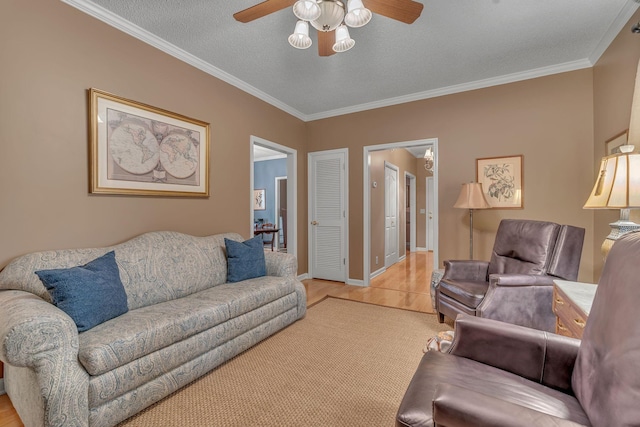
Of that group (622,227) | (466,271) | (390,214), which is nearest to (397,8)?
(622,227)

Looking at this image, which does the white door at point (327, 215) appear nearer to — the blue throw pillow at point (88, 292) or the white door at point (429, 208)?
the blue throw pillow at point (88, 292)

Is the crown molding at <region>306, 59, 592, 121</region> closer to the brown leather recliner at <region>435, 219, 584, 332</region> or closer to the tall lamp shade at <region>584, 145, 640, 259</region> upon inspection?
the brown leather recliner at <region>435, 219, 584, 332</region>

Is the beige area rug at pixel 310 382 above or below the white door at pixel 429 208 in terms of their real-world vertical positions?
below

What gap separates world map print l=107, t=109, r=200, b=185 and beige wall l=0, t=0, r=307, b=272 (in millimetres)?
180

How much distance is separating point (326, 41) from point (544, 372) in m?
2.27

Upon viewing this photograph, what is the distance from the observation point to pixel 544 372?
1.15 m

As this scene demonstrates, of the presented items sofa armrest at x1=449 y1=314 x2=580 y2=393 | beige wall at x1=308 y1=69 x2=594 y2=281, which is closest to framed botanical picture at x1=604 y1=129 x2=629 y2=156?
beige wall at x1=308 y1=69 x2=594 y2=281

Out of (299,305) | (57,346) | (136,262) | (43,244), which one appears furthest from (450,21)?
(43,244)

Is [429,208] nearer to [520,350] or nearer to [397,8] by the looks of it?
[397,8]

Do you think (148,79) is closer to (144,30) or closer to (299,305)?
(144,30)

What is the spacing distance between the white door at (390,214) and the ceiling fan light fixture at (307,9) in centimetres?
392

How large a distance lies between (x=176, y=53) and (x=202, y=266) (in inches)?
80.5

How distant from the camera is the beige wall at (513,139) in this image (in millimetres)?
2979

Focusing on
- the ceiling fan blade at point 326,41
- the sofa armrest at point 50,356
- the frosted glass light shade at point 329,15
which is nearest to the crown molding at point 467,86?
the ceiling fan blade at point 326,41
